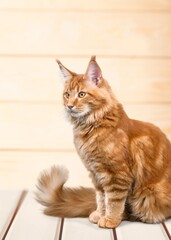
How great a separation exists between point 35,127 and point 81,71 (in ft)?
1.08

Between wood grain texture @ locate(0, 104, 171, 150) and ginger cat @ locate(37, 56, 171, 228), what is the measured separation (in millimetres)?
404

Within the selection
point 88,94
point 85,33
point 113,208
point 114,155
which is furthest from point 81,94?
point 85,33

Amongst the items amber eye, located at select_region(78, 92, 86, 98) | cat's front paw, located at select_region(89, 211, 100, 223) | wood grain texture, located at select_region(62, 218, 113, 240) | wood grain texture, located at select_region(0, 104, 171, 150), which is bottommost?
wood grain texture, located at select_region(62, 218, 113, 240)

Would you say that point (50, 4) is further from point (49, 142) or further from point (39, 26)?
point (49, 142)

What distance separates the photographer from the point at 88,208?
1.49 metres

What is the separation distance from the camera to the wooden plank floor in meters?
1.30

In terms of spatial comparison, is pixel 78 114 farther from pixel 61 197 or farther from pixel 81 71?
pixel 81 71

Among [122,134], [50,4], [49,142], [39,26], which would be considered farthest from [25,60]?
[122,134]

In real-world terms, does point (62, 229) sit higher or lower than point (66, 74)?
lower

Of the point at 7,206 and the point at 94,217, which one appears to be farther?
the point at 7,206

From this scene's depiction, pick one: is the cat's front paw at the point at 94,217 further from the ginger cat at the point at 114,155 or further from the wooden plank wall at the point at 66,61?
the wooden plank wall at the point at 66,61

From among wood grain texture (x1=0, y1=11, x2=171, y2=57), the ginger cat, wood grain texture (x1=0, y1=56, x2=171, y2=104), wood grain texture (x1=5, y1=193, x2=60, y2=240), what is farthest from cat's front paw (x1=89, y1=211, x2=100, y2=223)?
wood grain texture (x1=0, y1=11, x2=171, y2=57)

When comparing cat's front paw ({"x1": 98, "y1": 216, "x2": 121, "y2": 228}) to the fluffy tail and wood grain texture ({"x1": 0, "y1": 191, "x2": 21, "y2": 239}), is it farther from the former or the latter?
wood grain texture ({"x1": 0, "y1": 191, "x2": 21, "y2": 239})

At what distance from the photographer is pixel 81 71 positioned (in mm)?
1818
